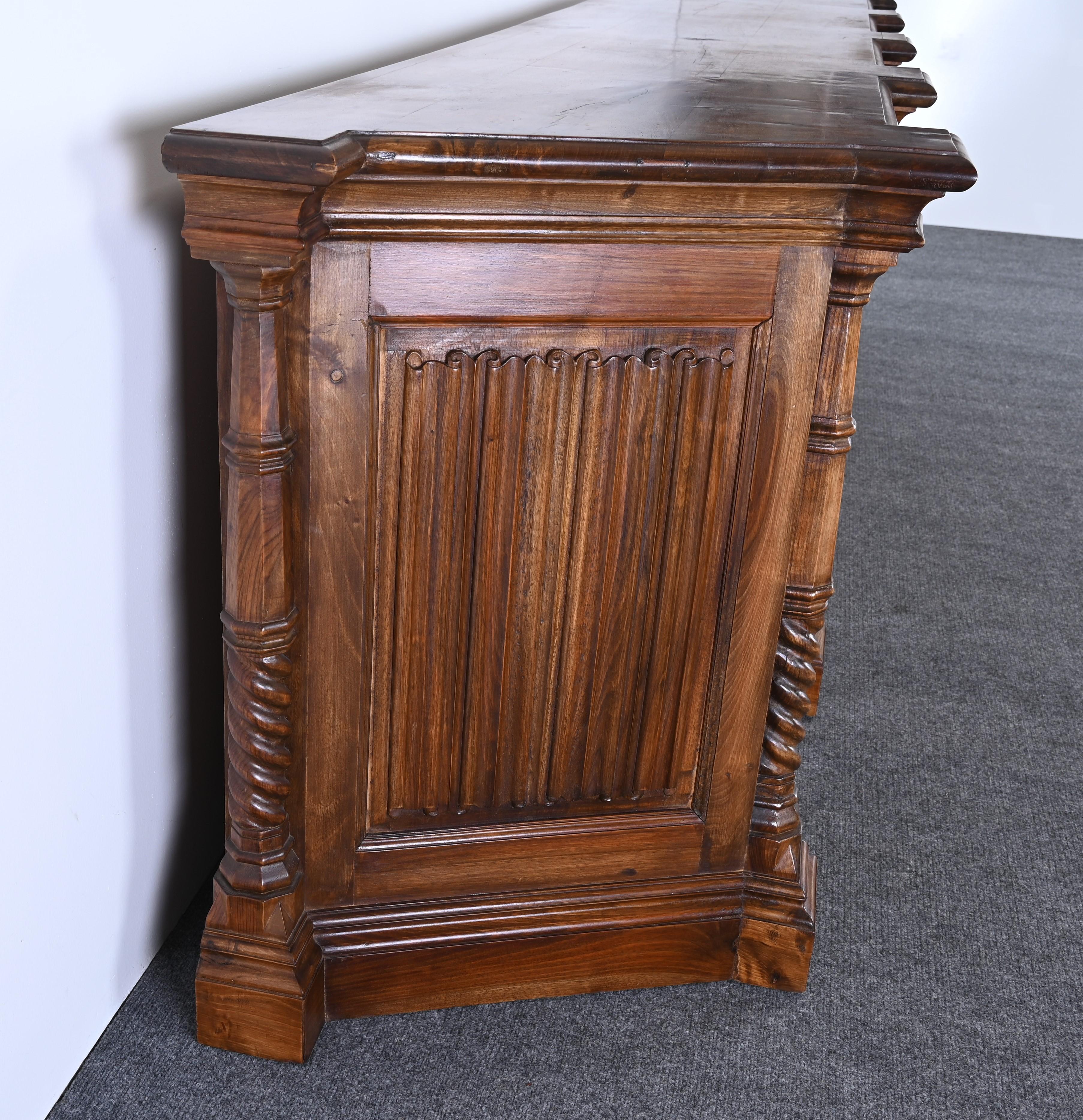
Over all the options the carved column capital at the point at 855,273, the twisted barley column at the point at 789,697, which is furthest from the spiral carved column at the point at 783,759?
the carved column capital at the point at 855,273

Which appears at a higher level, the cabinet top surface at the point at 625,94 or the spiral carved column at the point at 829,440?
the cabinet top surface at the point at 625,94

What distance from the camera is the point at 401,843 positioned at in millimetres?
1347

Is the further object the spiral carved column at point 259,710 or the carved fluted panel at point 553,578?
the carved fluted panel at point 553,578

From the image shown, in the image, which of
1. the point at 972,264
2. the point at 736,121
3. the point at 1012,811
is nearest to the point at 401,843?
the point at 736,121

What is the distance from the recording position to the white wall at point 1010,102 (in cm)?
634

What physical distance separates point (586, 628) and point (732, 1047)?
1.74 ft

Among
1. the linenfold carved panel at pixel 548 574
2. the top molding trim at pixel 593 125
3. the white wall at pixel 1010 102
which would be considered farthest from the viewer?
the white wall at pixel 1010 102

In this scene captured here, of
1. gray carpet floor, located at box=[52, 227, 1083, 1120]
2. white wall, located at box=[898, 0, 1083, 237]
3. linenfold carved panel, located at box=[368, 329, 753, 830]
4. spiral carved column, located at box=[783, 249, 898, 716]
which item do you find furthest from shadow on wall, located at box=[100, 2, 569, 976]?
white wall, located at box=[898, 0, 1083, 237]

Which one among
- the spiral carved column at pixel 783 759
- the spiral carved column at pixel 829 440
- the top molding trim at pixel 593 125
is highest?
the top molding trim at pixel 593 125

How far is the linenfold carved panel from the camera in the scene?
119 cm

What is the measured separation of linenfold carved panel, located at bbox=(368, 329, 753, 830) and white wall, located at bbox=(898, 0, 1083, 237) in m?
5.74

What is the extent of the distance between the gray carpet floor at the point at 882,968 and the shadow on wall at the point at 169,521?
117 millimetres

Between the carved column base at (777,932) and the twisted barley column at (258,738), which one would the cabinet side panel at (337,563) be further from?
the carved column base at (777,932)

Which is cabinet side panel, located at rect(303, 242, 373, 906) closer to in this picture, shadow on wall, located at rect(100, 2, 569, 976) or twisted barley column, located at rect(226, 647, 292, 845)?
twisted barley column, located at rect(226, 647, 292, 845)
